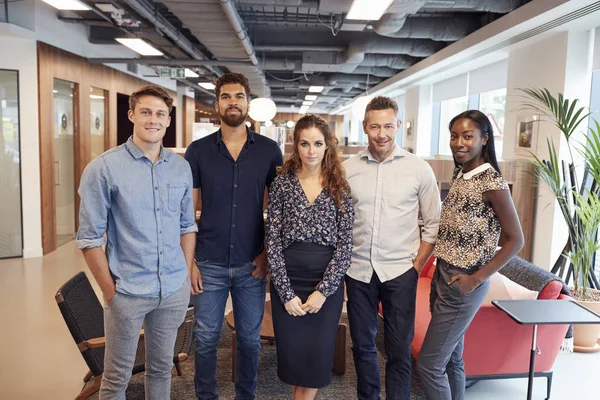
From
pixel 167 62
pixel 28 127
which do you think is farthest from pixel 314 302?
pixel 167 62

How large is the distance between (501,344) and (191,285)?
6.25ft

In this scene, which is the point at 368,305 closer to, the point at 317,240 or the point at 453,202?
the point at 317,240

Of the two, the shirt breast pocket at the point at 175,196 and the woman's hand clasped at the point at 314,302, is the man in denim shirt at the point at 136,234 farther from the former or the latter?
the woman's hand clasped at the point at 314,302

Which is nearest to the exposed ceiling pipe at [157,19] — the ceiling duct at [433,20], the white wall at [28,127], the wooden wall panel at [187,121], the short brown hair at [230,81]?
the white wall at [28,127]

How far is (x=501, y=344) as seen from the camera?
3.05m

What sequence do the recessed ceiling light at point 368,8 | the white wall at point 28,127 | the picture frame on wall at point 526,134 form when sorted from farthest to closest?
the white wall at point 28,127, the picture frame on wall at point 526,134, the recessed ceiling light at point 368,8

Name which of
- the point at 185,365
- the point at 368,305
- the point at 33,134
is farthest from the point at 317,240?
the point at 33,134

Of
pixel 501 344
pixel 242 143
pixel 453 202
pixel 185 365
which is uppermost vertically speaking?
pixel 242 143

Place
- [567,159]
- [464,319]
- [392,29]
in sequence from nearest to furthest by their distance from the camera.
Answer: [464,319]
[567,159]
[392,29]

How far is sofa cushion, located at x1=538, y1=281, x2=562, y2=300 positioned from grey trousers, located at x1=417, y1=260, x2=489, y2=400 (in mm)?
986

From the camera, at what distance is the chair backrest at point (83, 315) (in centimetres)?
280

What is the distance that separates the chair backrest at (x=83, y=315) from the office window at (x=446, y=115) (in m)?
8.88

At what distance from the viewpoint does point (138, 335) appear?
224 cm

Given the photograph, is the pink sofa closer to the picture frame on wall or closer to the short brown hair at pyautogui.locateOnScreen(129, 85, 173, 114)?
the short brown hair at pyautogui.locateOnScreen(129, 85, 173, 114)
